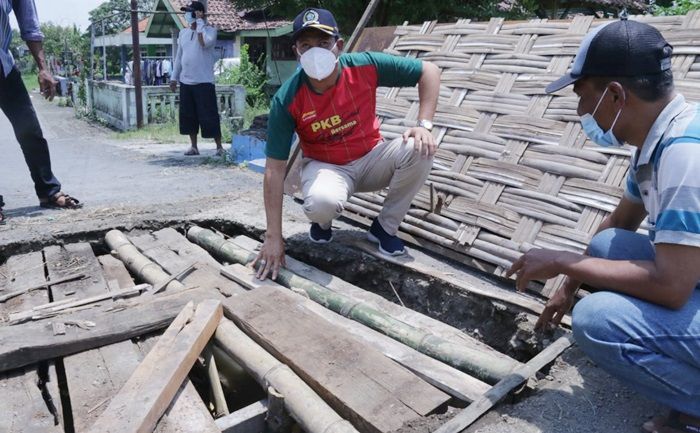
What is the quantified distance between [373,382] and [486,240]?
1.34m

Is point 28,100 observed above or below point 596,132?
below

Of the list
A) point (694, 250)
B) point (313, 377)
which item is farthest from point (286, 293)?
point (694, 250)

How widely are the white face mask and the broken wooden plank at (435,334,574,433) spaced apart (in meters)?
1.74

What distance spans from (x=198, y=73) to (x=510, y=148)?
5.11 metres

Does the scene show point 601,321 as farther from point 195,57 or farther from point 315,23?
point 195,57

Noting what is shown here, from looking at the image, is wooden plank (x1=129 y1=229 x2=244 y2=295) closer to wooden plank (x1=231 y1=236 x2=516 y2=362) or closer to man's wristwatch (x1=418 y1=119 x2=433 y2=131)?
wooden plank (x1=231 y1=236 x2=516 y2=362)

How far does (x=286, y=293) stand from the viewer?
2.72 metres

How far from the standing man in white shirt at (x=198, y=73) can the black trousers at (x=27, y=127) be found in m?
3.12

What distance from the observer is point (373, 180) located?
10.8ft

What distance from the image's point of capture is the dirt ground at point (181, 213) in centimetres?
179

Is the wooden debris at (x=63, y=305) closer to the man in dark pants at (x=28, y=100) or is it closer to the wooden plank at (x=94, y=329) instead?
the wooden plank at (x=94, y=329)

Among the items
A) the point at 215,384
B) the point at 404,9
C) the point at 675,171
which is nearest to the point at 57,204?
the point at 215,384

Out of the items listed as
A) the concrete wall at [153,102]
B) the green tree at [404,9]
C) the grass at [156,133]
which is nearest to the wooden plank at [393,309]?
the green tree at [404,9]

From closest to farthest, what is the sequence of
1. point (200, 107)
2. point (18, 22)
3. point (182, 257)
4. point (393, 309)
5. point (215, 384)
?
point (215, 384) → point (393, 309) → point (182, 257) → point (18, 22) → point (200, 107)
